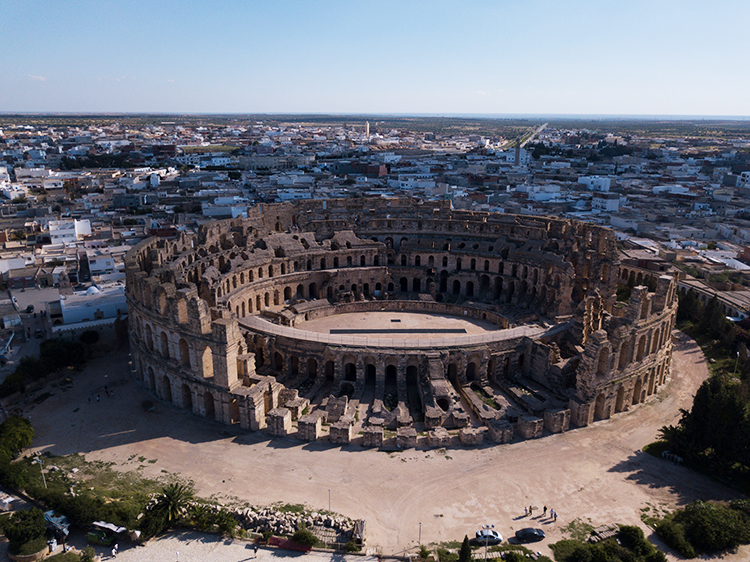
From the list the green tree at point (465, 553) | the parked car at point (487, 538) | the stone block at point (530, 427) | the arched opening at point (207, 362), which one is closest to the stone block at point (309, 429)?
the arched opening at point (207, 362)

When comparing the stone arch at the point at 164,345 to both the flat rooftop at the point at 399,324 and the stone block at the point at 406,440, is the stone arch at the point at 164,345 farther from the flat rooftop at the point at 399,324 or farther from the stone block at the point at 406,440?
the stone block at the point at 406,440

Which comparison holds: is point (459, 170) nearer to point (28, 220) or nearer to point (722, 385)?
point (28, 220)

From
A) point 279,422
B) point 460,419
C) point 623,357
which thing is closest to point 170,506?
point 279,422

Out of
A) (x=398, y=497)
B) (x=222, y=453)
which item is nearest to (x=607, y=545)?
(x=398, y=497)

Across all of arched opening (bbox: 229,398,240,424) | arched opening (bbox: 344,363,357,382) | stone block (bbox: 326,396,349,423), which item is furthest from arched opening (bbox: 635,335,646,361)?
arched opening (bbox: 229,398,240,424)

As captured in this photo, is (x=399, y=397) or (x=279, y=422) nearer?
(x=279, y=422)

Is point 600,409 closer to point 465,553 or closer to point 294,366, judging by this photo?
point 465,553
